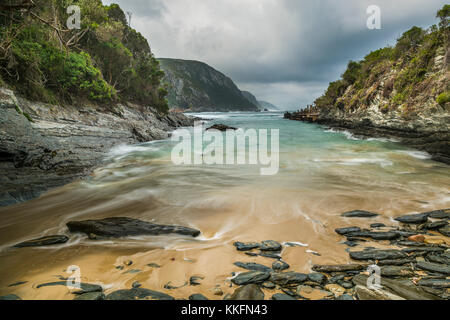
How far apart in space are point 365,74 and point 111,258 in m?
34.6

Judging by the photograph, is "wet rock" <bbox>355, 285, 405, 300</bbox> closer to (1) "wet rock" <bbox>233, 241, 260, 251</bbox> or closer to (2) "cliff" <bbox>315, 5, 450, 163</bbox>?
(1) "wet rock" <bbox>233, 241, 260, 251</bbox>

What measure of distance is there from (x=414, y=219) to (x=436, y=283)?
7.75ft

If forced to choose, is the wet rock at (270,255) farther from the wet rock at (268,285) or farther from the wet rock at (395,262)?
the wet rock at (395,262)

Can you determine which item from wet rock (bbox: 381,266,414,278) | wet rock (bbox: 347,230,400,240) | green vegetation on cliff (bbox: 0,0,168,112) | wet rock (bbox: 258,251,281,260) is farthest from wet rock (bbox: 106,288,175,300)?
green vegetation on cliff (bbox: 0,0,168,112)

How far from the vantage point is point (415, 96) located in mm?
14523

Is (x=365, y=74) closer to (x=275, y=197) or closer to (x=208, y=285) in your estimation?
(x=275, y=197)

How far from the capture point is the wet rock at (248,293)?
2.00 metres

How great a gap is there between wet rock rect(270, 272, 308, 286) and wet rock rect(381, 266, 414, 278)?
95cm

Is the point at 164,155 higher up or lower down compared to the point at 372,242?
higher up

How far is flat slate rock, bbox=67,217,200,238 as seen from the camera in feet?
11.3

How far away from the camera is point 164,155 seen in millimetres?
11922

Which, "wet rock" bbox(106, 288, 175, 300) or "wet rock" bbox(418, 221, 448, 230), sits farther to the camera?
"wet rock" bbox(418, 221, 448, 230)

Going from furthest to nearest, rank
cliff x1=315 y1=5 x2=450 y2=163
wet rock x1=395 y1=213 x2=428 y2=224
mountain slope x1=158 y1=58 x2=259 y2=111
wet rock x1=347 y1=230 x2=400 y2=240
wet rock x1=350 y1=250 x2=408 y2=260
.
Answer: mountain slope x1=158 y1=58 x2=259 y2=111 < cliff x1=315 y1=5 x2=450 y2=163 < wet rock x1=395 y1=213 x2=428 y2=224 < wet rock x1=347 y1=230 x2=400 y2=240 < wet rock x1=350 y1=250 x2=408 y2=260

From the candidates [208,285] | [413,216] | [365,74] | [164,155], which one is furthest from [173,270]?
[365,74]
